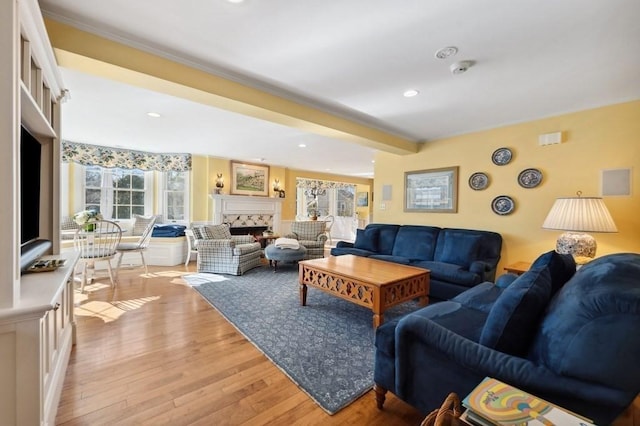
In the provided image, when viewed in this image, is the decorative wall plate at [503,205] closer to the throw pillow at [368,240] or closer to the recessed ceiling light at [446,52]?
the throw pillow at [368,240]

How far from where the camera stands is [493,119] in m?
3.37

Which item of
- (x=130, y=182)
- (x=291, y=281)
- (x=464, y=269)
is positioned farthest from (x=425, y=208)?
(x=130, y=182)

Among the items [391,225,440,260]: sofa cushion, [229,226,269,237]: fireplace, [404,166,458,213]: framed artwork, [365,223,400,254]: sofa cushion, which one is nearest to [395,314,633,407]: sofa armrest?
[391,225,440,260]: sofa cushion

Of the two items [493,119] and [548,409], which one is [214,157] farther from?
[548,409]

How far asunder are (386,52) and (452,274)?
2539 mm

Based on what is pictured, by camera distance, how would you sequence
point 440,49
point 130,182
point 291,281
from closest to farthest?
point 440,49, point 291,281, point 130,182

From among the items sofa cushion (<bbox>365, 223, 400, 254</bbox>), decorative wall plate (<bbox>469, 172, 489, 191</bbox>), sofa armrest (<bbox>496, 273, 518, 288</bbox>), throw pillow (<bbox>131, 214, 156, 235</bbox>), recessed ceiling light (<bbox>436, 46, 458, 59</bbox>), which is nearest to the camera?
recessed ceiling light (<bbox>436, 46, 458, 59</bbox>)

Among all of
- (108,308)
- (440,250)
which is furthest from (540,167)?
(108,308)

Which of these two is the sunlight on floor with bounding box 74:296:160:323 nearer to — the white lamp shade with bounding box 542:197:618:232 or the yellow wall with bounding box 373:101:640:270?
the yellow wall with bounding box 373:101:640:270

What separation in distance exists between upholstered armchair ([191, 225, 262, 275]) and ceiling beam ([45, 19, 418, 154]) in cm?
253

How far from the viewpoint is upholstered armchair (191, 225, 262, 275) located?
4.55 metres

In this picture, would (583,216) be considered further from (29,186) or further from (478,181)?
(29,186)

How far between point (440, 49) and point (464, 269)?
2525 mm

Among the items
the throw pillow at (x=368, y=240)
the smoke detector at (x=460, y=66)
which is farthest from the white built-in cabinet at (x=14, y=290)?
the throw pillow at (x=368, y=240)
